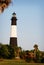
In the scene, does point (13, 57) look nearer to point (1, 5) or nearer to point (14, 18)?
point (14, 18)

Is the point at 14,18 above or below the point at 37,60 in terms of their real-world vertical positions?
above

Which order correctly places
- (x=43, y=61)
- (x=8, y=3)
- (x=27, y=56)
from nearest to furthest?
(x=8, y=3) < (x=43, y=61) < (x=27, y=56)

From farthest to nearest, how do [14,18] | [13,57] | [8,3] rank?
[14,18], [13,57], [8,3]

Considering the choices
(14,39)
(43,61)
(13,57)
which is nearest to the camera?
(43,61)

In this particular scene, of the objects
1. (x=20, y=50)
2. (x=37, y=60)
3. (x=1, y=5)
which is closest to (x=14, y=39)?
(x=20, y=50)

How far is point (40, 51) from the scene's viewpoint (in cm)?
5666

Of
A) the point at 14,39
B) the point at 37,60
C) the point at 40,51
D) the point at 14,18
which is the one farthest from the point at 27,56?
the point at 14,18

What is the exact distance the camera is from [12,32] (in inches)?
2579

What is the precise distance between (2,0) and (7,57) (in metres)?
37.2

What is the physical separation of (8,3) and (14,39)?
163 feet

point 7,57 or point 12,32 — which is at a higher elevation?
point 12,32

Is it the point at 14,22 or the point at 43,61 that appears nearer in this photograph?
the point at 43,61

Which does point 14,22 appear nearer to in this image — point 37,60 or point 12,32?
point 12,32

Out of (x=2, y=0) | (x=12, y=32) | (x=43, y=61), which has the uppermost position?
(x=12, y=32)
